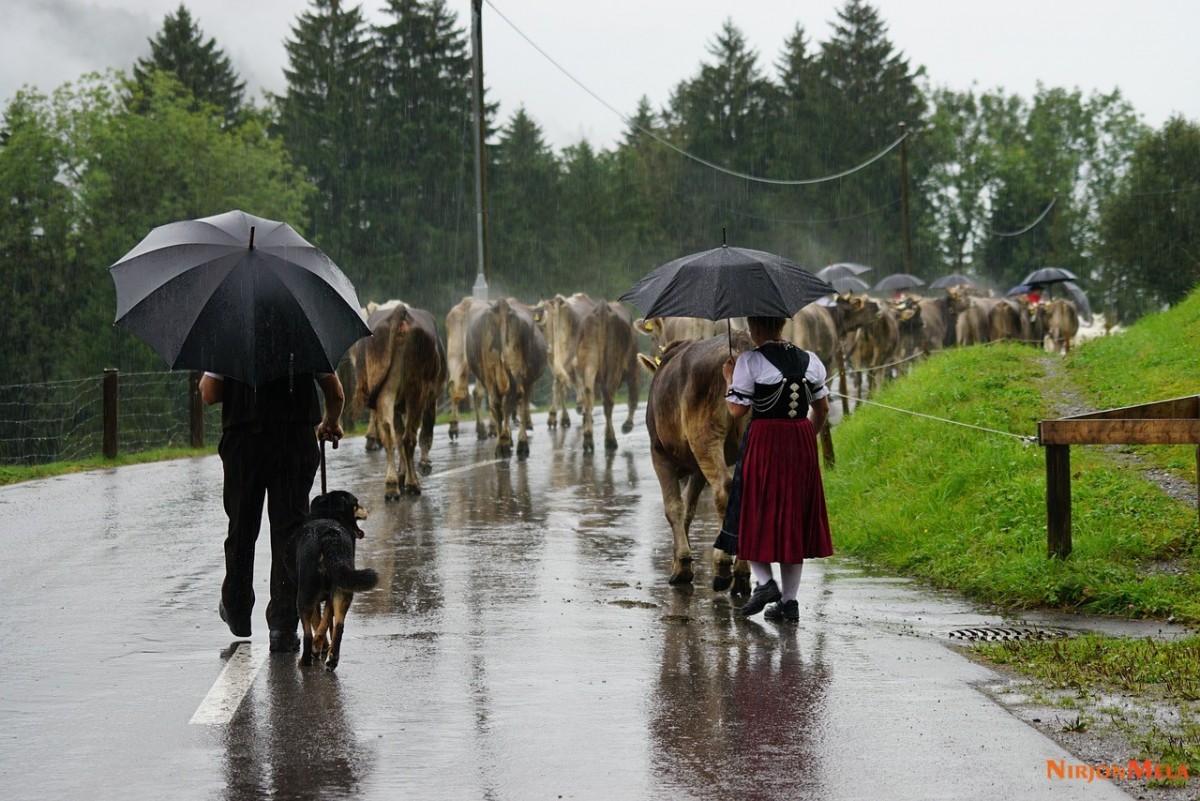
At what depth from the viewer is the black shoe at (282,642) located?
7.83m

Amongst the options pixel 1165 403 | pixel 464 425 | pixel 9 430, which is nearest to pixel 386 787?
pixel 1165 403

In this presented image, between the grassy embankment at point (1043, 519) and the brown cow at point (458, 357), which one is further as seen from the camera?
the brown cow at point (458, 357)

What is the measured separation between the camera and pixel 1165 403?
1005 cm

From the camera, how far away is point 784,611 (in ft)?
28.4

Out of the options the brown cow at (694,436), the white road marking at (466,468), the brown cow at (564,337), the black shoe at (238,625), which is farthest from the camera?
the brown cow at (564,337)

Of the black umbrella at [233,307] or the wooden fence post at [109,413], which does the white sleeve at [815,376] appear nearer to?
the black umbrella at [233,307]

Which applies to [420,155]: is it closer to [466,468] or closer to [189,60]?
[189,60]

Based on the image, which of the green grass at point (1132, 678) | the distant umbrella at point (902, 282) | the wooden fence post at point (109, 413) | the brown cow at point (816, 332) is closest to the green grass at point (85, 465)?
the wooden fence post at point (109, 413)

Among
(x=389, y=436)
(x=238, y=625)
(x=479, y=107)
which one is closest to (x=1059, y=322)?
(x=479, y=107)

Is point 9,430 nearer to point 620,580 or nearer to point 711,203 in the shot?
point 711,203

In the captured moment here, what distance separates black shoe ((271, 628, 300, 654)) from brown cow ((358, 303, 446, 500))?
7.73m

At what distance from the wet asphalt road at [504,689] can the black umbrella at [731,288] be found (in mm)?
1784

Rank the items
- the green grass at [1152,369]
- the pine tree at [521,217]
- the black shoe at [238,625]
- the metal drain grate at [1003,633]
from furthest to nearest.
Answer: the pine tree at [521,217] → the green grass at [1152,369] → the metal drain grate at [1003,633] → the black shoe at [238,625]

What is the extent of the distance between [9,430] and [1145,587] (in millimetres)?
47668
